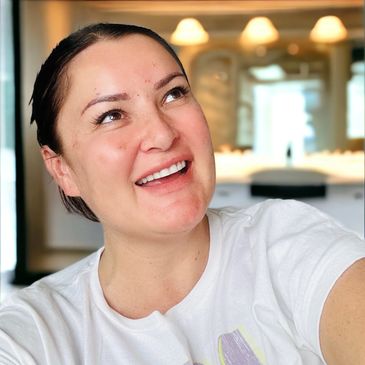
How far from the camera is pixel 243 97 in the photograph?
3.11 m

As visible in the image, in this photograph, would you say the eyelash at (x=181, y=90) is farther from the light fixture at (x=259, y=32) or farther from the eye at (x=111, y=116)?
the light fixture at (x=259, y=32)

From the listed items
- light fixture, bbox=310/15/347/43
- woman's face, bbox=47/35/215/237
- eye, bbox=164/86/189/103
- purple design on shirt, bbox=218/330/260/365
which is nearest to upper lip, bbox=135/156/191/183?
woman's face, bbox=47/35/215/237

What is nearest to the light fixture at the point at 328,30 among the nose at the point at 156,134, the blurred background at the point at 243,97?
the blurred background at the point at 243,97

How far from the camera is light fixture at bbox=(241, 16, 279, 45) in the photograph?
10.1 ft

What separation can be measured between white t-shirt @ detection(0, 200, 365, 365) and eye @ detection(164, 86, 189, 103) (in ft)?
0.75

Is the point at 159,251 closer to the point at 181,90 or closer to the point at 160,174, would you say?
the point at 160,174

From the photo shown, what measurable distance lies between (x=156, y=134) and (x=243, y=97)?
2217 millimetres

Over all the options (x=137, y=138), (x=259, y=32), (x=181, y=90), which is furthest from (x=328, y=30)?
(x=137, y=138)

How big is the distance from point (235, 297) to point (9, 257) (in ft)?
7.89

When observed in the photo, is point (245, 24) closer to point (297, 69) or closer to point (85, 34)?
point (297, 69)

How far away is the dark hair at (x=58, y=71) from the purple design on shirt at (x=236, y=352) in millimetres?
413

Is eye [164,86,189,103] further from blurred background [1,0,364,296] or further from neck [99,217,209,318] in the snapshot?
blurred background [1,0,364,296]

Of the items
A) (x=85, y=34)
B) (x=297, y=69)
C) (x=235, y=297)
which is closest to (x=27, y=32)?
(x=297, y=69)

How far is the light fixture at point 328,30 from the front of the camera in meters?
3.02
